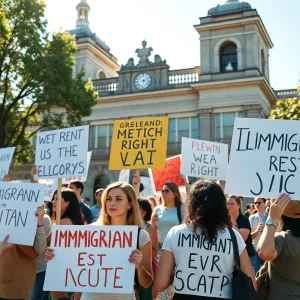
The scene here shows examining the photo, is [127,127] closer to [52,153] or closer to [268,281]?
[52,153]

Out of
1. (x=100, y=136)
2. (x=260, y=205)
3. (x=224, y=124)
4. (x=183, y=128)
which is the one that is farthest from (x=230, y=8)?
(x=260, y=205)

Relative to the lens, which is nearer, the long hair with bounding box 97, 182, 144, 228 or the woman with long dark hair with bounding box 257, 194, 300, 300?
the woman with long dark hair with bounding box 257, 194, 300, 300

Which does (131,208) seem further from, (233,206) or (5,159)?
(5,159)

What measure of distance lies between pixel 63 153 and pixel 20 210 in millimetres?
1857

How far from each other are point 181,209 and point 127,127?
176 centimetres

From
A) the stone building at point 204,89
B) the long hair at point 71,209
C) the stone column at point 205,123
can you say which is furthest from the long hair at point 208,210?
the stone column at point 205,123

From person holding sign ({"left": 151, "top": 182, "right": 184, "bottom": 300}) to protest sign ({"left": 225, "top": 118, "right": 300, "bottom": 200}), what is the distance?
267cm

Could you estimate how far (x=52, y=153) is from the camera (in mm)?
6164

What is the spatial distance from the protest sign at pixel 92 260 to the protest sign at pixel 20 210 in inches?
31.2

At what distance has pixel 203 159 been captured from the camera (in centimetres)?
855

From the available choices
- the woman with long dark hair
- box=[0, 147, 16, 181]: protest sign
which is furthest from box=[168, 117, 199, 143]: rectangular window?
the woman with long dark hair

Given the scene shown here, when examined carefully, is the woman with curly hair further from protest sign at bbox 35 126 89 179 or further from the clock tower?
the clock tower

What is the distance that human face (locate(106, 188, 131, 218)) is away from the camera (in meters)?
3.64

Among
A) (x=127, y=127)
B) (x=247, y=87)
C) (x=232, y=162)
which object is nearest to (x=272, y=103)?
(x=247, y=87)
